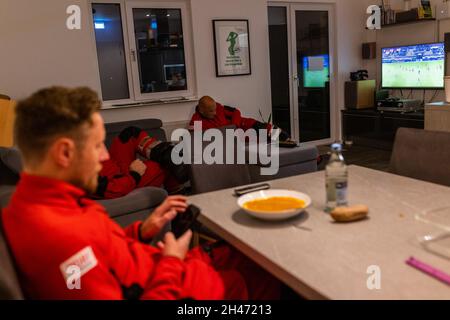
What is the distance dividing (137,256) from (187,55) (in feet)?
14.4

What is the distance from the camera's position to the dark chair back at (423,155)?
6.62 feet

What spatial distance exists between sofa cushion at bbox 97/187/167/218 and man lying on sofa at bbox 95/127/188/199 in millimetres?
630

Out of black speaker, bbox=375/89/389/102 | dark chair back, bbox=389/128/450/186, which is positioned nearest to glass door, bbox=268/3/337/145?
black speaker, bbox=375/89/389/102

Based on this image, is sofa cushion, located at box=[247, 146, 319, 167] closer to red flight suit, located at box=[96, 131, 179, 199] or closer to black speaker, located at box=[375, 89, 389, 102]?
red flight suit, located at box=[96, 131, 179, 199]

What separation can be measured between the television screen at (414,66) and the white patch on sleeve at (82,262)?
553 cm

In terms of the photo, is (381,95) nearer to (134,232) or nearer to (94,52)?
(94,52)

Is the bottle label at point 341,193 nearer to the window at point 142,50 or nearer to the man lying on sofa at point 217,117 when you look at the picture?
the man lying on sofa at point 217,117

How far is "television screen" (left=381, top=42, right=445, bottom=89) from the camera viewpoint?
17.7 feet

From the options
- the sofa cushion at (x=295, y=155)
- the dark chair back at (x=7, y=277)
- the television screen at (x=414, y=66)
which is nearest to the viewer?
the dark chair back at (x=7, y=277)

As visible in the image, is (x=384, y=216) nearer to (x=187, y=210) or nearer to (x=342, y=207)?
(x=342, y=207)

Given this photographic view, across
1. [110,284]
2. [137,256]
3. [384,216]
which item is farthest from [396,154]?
[110,284]

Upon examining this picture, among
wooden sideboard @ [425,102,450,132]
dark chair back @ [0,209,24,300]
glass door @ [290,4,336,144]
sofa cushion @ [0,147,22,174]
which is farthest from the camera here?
glass door @ [290,4,336,144]

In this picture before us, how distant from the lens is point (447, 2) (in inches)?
211

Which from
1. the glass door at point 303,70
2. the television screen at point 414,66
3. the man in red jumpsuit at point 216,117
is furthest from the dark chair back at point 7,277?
the television screen at point 414,66
